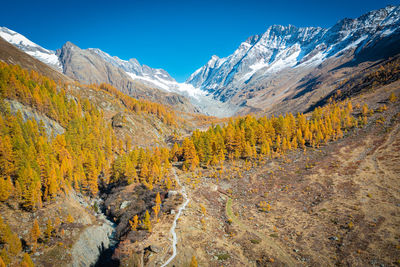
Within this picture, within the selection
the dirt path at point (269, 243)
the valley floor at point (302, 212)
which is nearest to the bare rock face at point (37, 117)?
the valley floor at point (302, 212)

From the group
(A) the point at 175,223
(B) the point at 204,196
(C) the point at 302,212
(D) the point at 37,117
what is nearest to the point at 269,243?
(C) the point at 302,212

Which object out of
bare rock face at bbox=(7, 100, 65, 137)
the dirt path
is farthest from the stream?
bare rock face at bbox=(7, 100, 65, 137)

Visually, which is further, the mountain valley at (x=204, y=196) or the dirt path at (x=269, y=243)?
the mountain valley at (x=204, y=196)

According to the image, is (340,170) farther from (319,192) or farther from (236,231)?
(236,231)

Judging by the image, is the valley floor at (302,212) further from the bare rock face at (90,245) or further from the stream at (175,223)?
the bare rock face at (90,245)

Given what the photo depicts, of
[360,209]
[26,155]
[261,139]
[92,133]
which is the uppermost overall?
[92,133]

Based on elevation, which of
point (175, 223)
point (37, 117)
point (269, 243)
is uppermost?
point (37, 117)

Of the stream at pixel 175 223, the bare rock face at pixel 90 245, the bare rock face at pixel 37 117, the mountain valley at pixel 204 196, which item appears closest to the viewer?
the stream at pixel 175 223

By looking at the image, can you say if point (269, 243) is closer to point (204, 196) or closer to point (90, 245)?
point (204, 196)

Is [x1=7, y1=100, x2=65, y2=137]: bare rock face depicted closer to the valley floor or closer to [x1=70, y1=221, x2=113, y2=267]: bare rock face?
[x1=70, y1=221, x2=113, y2=267]: bare rock face

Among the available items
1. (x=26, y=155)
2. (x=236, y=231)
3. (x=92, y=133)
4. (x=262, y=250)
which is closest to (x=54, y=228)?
(x=26, y=155)

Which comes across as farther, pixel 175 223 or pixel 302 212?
pixel 302 212
